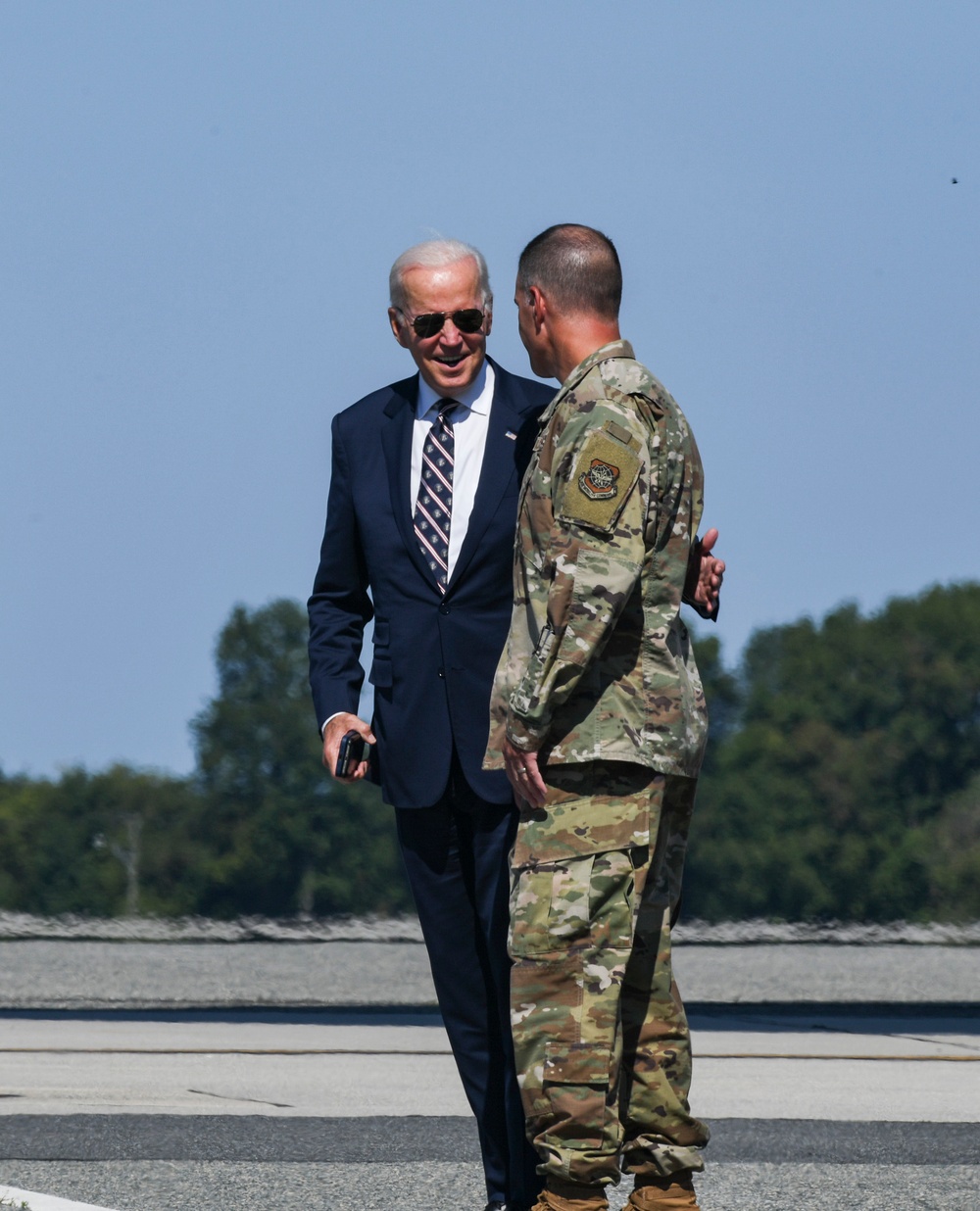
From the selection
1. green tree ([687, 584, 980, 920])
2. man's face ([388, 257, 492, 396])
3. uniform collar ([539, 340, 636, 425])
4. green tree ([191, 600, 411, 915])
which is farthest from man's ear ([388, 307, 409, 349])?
green tree ([191, 600, 411, 915])

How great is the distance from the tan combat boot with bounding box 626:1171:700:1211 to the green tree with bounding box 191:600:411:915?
77.3 meters

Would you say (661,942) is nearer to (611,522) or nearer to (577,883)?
(577,883)

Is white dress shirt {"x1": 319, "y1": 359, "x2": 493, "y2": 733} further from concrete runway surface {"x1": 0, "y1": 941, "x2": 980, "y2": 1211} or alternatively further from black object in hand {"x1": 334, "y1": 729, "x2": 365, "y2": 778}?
concrete runway surface {"x1": 0, "y1": 941, "x2": 980, "y2": 1211}

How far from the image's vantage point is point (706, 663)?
93812 mm

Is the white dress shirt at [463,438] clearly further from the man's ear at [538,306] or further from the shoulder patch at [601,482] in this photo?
the shoulder patch at [601,482]

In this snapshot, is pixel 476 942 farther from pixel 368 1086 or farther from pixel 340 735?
pixel 368 1086

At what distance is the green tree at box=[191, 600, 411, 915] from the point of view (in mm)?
86375

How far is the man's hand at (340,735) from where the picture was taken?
14.9ft

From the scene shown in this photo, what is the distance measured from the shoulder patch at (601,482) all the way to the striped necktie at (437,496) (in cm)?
57

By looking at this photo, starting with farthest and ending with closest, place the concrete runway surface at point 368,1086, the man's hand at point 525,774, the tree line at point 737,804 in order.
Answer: the tree line at point 737,804, the concrete runway surface at point 368,1086, the man's hand at point 525,774

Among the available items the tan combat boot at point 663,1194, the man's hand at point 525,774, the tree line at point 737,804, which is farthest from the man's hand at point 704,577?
the tree line at point 737,804

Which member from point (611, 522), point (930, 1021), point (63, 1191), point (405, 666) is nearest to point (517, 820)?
point (405, 666)

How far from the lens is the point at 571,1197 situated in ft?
13.3

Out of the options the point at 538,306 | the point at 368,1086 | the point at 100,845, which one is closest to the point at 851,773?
the point at 100,845
